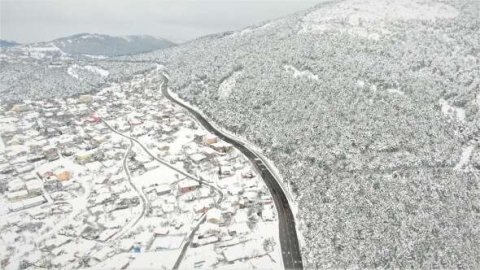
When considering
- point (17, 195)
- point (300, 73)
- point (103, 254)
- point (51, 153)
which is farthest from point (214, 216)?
point (300, 73)

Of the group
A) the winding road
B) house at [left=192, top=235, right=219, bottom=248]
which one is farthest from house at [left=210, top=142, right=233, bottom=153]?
house at [left=192, top=235, right=219, bottom=248]

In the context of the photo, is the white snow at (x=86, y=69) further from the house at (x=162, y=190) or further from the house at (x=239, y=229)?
the house at (x=239, y=229)

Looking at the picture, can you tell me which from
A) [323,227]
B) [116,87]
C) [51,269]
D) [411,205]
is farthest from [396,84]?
[116,87]

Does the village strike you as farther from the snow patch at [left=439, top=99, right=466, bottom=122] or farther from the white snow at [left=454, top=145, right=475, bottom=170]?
the snow patch at [left=439, top=99, right=466, bottom=122]

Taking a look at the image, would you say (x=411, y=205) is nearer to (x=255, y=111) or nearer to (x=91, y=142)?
(x=255, y=111)

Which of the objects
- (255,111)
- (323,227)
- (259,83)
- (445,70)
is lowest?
(323,227)
